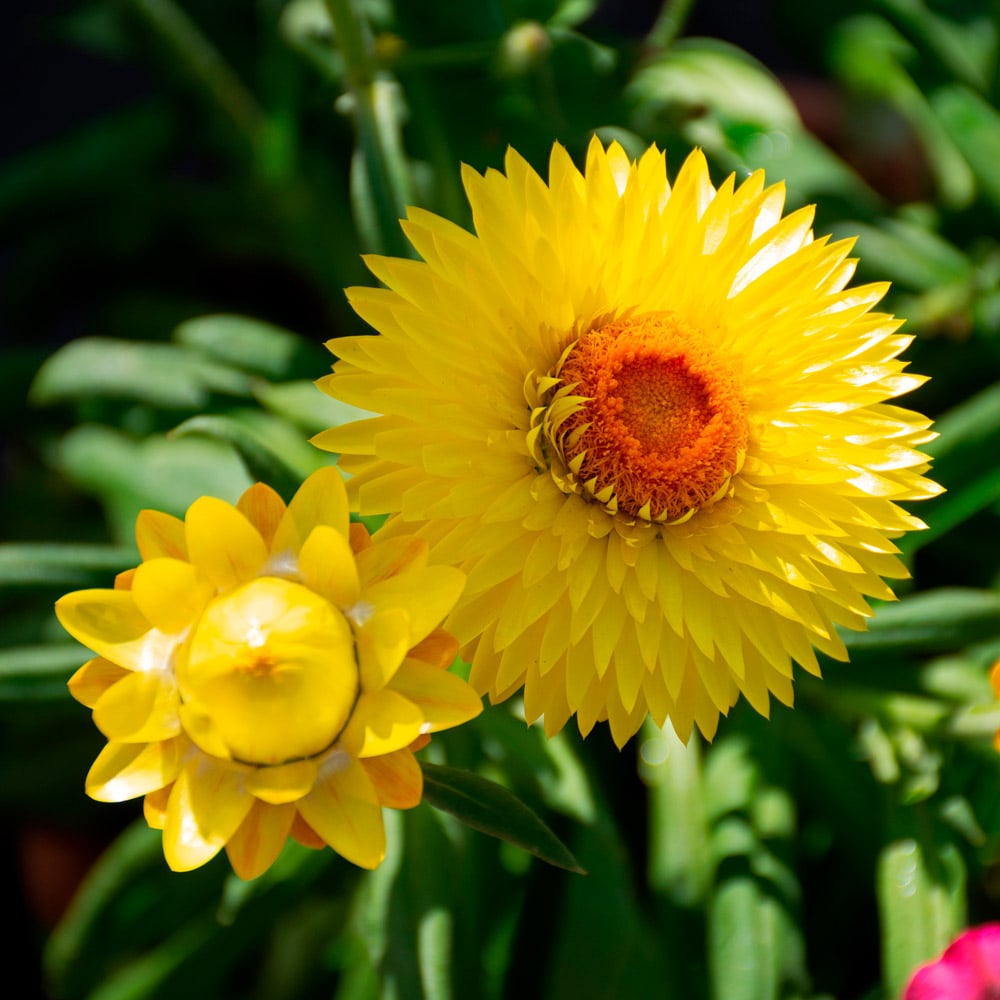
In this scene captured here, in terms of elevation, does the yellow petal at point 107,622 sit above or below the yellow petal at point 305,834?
above

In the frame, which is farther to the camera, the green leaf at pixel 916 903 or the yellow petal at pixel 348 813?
the green leaf at pixel 916 903

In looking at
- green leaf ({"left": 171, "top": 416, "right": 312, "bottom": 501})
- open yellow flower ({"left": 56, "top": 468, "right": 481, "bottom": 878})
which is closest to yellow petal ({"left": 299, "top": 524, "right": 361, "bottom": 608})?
open yellow flower ({"left": 56, "top": 468, "right": 481, "bottom": 878})

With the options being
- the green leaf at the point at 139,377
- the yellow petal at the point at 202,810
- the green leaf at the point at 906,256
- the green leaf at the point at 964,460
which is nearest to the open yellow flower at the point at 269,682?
the yellow petal at the point at 202,810

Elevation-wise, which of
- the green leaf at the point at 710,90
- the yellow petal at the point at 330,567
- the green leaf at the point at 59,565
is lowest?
the yellow petal at the point at 330,567

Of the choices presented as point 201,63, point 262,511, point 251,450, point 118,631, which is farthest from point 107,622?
point 201,63

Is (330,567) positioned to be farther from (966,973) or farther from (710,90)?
(710,90)

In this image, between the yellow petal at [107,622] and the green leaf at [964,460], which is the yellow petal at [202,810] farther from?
the green leaf at [964,460]
